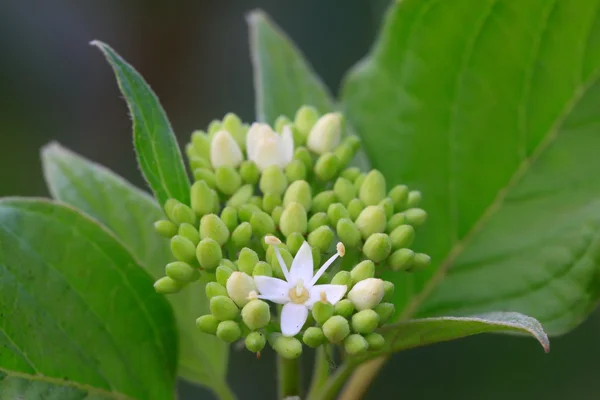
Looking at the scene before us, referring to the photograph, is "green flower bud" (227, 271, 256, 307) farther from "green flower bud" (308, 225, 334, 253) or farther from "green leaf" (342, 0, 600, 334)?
"green leaf" (342, 0, 600, 334)

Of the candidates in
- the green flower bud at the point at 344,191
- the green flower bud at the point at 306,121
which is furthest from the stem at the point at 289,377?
the green flower bud at the point at 306,121

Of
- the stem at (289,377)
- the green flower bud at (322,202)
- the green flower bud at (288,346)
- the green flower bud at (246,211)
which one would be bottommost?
the stem at (289,377)

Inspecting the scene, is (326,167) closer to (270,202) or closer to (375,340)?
(270,202)

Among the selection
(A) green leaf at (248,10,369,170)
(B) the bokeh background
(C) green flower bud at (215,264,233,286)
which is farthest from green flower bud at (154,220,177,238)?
(B) the bokeh background

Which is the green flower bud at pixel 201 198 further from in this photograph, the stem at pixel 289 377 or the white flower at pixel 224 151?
the stem at pixel 289 377

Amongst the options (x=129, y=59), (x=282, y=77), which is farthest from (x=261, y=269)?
(x=129, y=59)

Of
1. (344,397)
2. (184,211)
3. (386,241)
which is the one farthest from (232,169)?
(344,397)
